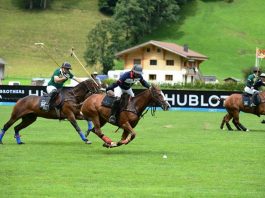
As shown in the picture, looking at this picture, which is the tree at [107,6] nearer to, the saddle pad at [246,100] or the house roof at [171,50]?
the house roof at [171,50]

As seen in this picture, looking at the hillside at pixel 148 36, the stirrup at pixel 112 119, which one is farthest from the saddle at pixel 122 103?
the hillside at pixel 148 36

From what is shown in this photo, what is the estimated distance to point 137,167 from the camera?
1708 cm

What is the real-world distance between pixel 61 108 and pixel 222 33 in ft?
346

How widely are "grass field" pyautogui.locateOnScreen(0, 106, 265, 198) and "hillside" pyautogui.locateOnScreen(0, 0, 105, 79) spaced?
270 feet

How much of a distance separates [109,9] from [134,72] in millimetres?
118323

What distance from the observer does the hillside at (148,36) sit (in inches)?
4520

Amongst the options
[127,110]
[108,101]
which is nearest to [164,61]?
[108,101]

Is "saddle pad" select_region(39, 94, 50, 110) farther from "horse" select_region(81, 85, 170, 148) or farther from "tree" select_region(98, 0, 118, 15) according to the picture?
"tree" select_region(98, 0, 118, 15)

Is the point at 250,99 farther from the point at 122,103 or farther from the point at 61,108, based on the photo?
the point at 122,103

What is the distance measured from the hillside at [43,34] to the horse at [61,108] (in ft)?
270

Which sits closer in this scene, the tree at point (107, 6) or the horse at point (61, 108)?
the horse at point (61, 108)

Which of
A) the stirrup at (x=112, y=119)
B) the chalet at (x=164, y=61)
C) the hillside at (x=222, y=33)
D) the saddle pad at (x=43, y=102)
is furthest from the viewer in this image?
the hillside at (x=222, y=33)

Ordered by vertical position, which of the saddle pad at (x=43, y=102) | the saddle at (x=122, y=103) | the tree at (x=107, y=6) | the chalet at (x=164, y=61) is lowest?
the chalet at (x=164, y=61)

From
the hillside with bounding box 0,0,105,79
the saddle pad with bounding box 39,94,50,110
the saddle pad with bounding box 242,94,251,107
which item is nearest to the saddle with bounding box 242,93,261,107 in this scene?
the saddle pad with bounding box 242,94,251,107
